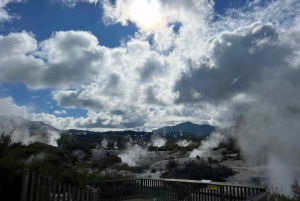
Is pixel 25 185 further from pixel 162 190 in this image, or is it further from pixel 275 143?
pixel 275 143

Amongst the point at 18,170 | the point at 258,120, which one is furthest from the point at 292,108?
the point at 18,170

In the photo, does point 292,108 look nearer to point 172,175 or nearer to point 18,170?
point 172,175

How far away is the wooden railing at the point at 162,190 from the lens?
779cm

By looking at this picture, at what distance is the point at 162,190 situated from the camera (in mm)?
9297

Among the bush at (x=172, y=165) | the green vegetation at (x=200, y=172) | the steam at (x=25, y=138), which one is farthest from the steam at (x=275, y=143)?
the steam at (x=25, y=138)

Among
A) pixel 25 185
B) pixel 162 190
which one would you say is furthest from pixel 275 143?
pixel 25 185

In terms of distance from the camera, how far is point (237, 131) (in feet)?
109

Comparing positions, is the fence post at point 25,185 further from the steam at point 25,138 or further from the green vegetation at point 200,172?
the steam at point 25,138

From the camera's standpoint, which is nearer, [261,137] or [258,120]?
[261,137]

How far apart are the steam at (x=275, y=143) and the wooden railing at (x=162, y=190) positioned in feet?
30.3

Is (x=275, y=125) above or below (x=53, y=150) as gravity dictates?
above

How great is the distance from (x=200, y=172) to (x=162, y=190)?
9.68 meters

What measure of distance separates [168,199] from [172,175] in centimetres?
1103

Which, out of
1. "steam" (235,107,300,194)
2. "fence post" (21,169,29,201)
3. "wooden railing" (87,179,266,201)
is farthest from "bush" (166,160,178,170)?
"fence post" (21,169,29,201)
